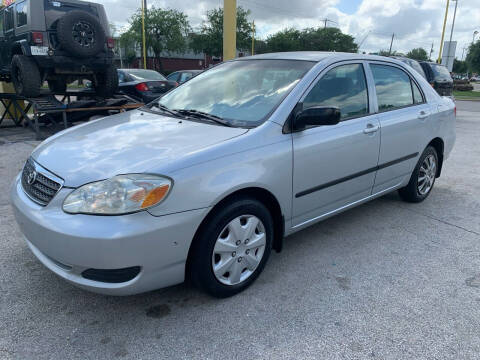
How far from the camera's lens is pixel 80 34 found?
26.4ft

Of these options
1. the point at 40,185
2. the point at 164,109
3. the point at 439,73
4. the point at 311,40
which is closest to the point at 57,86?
the point at 164,109

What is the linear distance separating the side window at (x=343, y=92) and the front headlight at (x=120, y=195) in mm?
1376

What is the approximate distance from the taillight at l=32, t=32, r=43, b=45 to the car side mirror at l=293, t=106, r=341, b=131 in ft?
23.9

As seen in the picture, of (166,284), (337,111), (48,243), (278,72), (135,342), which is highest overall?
(278,72)

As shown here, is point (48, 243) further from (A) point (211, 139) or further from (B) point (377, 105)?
(B) point (377, 105)

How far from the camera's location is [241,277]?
8.61 feet

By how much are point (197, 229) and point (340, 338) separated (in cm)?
104

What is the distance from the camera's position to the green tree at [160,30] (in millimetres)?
41125

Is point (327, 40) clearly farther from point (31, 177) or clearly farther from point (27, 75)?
point (31, 177)

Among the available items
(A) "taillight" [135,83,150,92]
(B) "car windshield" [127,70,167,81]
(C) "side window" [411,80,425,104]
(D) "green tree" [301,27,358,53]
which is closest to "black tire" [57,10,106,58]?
(A) "taillight" [135,83,150,92]

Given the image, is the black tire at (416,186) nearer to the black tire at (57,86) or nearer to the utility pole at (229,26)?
the utility pole at (229,26)

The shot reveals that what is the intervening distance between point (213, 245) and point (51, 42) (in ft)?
25.1

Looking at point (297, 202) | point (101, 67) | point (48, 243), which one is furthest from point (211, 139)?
point (101, 67)

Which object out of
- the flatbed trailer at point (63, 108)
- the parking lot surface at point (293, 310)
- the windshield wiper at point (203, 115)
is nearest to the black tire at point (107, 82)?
the flatbed trailer at point (63, 108)
